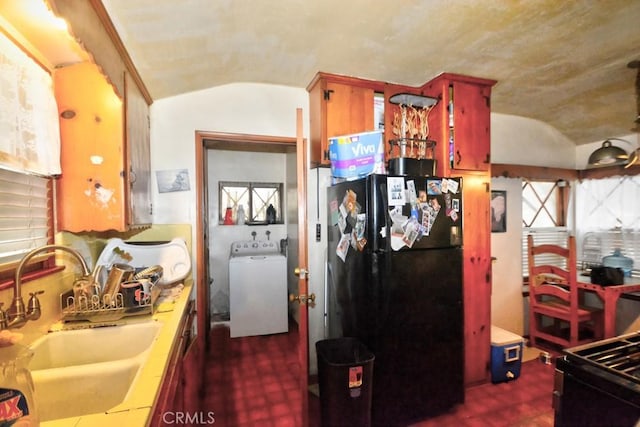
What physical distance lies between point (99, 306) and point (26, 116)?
2.62ft

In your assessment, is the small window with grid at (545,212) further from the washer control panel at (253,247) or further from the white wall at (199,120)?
the washer control panel at (253,247)

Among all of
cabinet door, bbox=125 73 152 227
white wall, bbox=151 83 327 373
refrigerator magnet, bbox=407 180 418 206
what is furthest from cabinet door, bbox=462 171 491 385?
cabinet door, bbox=125 73 152 227

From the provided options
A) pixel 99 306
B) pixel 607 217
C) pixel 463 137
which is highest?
pixel 463 137

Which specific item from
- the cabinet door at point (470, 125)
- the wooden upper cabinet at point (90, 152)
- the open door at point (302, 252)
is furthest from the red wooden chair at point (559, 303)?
the wooden upper cabinet at point (90, 152)

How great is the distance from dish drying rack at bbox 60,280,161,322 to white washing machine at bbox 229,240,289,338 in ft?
6.30

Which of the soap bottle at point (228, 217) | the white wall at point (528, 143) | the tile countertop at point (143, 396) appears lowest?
the tile countertop at point (143, 396)

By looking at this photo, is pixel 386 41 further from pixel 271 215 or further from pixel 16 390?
pixel 271 215

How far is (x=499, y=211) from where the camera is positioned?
3.00 meters

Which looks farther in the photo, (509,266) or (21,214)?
(509,266)

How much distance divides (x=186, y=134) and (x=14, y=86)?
3.77ft

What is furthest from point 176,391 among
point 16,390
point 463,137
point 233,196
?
point 233,196

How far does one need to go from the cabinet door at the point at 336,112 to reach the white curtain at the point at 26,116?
1439 mm

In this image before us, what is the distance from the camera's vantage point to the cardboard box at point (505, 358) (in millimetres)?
2277

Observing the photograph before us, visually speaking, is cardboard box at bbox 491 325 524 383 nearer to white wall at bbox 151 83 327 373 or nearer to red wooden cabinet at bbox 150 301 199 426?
white wall at bbox 151 83 327 373
